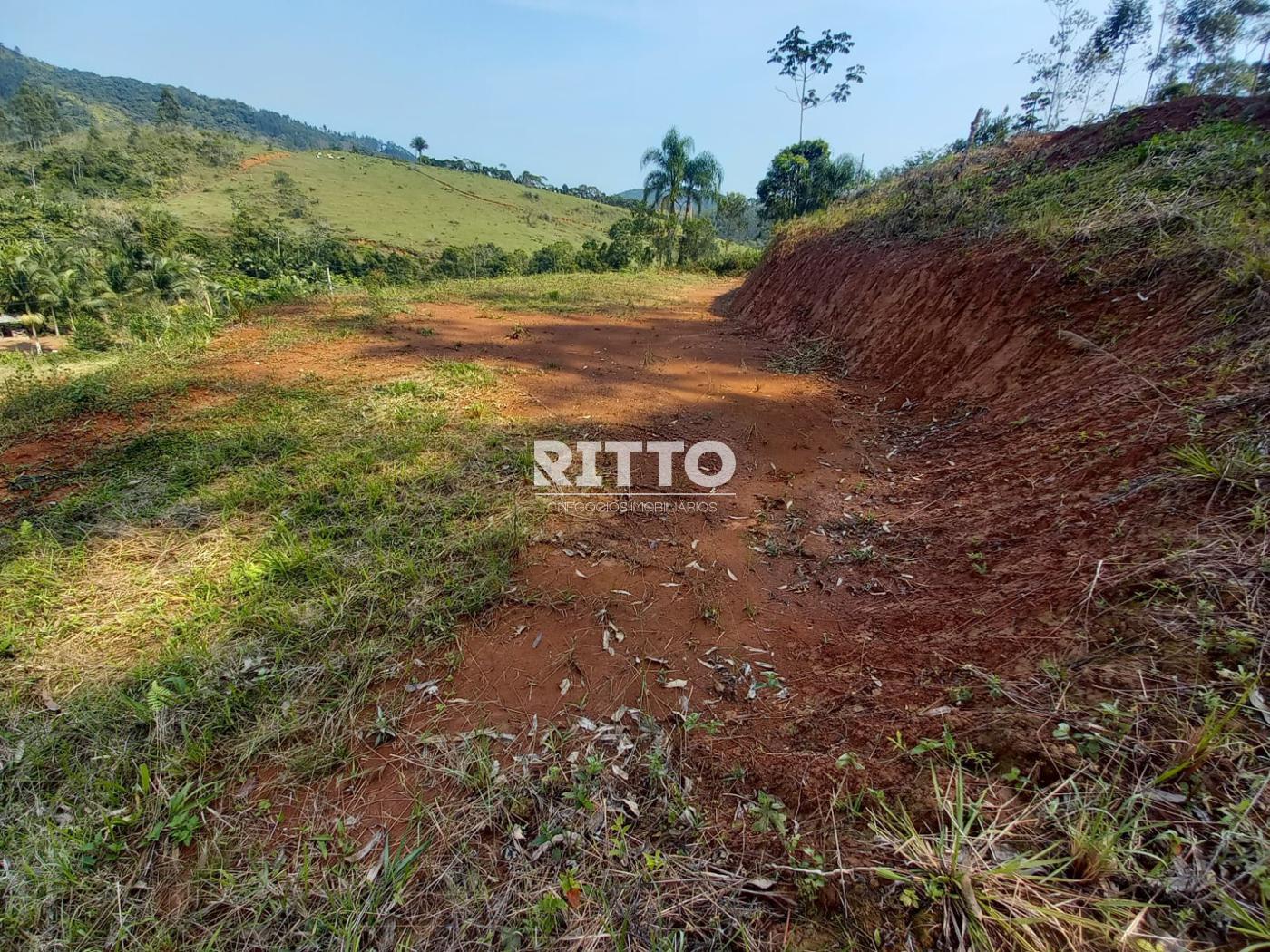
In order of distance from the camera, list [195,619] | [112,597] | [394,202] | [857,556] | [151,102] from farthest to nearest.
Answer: [151,102], [394,202], [857,556], [112,597], [195,619]

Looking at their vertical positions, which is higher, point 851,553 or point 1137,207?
point 1137,207

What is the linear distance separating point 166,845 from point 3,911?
15.1 inches

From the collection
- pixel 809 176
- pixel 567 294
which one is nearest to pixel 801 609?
pixel 567 294

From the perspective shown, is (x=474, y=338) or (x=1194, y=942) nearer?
(x=1194, y=942)

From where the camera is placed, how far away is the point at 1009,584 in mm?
2422

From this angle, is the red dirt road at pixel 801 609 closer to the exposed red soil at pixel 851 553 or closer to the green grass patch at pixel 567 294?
the exposed red soil at pixel 851 553

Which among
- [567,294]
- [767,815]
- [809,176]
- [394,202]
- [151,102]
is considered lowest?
[767,815]

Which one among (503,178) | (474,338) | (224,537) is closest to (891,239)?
(474,338)

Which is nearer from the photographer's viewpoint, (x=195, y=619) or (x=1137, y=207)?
(x=195, y=619)

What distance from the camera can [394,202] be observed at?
4959cm

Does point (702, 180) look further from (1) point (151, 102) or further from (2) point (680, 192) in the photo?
(1) point (151, 102)

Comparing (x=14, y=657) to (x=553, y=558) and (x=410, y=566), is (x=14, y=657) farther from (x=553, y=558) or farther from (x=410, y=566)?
(x=553, y=558)

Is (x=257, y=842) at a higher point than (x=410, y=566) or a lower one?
lower

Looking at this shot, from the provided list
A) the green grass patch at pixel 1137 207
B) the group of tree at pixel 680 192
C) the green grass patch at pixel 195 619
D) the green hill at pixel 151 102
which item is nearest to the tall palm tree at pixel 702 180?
the group of tree at pixel 680 192
